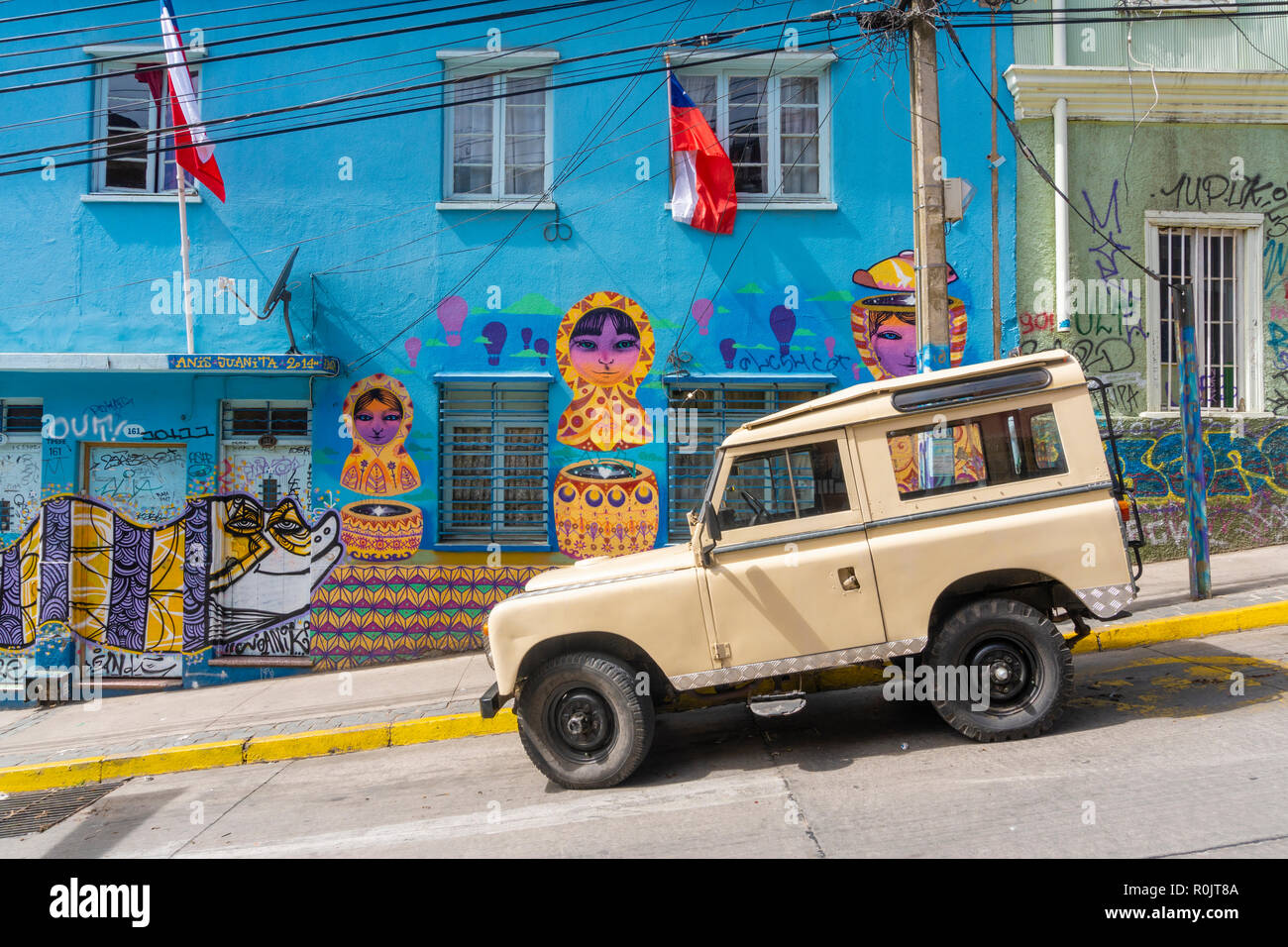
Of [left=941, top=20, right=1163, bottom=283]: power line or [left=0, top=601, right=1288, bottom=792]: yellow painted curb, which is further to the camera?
[left=941, top=20, right=1163, bottom=283]: power line

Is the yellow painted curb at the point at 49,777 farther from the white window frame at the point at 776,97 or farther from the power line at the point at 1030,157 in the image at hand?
the power line at the point at 1030,157

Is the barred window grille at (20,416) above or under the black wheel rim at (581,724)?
above

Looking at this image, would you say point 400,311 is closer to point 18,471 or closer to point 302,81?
point 302,81

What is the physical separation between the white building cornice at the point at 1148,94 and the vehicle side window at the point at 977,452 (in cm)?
647

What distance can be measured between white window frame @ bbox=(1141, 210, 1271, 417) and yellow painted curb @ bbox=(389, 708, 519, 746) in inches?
Answer: 325

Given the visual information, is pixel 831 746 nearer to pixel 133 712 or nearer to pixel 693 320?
pixel 693 320

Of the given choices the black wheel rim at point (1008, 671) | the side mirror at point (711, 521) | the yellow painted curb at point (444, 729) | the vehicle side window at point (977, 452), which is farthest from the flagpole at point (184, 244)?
the black wheel rim at point (1008, 671)

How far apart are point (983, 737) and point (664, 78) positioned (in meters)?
7.99

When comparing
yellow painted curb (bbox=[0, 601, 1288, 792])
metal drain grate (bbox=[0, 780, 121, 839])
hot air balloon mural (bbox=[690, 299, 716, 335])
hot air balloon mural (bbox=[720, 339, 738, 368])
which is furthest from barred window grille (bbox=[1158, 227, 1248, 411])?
metal drain grate (bbox=[0, 780, 121, 839])

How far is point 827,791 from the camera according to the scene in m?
4.73

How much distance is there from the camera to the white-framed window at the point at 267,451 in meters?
9.52

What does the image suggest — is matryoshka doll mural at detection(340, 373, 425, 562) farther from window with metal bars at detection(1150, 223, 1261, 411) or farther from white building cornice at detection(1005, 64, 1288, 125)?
window with metal bars at detection(1150, 223, 1261, 411)

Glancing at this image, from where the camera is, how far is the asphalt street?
4020 millimetres
